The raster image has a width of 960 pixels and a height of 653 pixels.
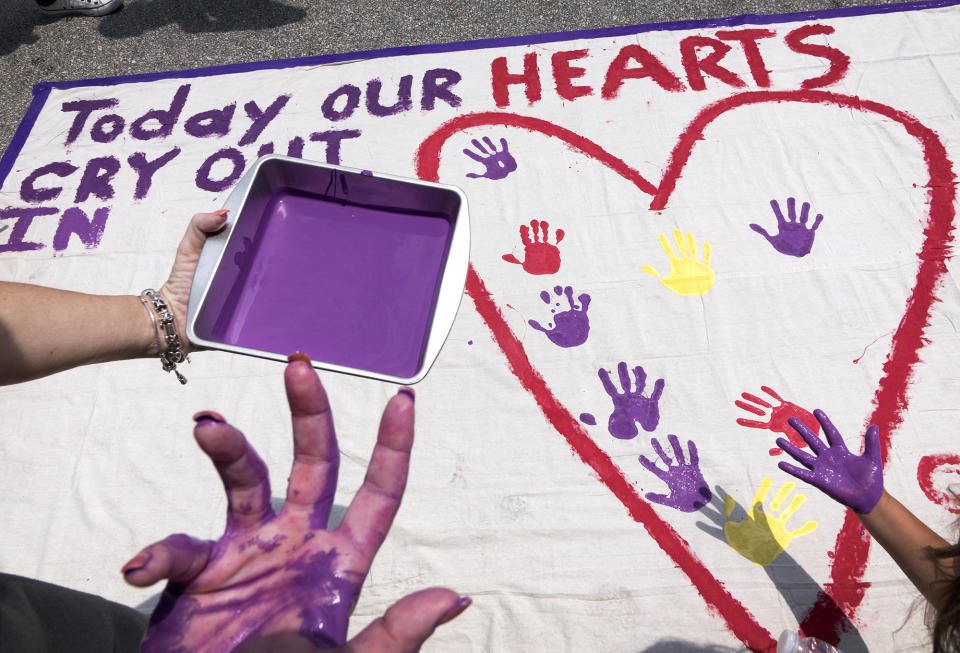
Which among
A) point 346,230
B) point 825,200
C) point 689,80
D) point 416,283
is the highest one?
point 689,80

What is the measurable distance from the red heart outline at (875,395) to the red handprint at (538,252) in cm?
14

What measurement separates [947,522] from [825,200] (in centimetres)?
85

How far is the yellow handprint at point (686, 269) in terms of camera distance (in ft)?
5.22

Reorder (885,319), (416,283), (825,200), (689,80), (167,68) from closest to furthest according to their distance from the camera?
(416,283)
(885,319)
(825,200)
(689,80)
(167,68)

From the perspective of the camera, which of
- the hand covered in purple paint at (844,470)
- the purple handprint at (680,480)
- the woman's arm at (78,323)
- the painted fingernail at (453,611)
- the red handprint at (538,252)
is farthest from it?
the red handprint at (538,252)

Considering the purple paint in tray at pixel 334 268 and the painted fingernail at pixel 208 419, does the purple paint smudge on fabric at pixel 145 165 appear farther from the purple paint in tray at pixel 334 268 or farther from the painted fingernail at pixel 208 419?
the painted fingernail at pixel 208 419

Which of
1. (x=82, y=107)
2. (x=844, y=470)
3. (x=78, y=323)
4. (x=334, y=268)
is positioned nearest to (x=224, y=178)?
(x=82, y=107)

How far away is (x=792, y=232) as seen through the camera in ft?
5.37

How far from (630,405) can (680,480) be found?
0.20m

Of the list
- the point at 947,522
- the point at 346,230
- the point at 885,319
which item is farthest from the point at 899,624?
the point at 346,230

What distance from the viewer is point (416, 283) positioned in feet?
4.17

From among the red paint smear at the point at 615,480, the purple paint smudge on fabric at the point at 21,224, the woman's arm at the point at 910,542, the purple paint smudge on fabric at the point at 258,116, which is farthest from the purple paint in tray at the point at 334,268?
the purple paint smudge on fabric at the point at 21,224

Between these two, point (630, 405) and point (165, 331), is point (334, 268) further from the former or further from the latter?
point (630, 405)

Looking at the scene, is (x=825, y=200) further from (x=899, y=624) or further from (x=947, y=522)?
(x=899, y=624)
